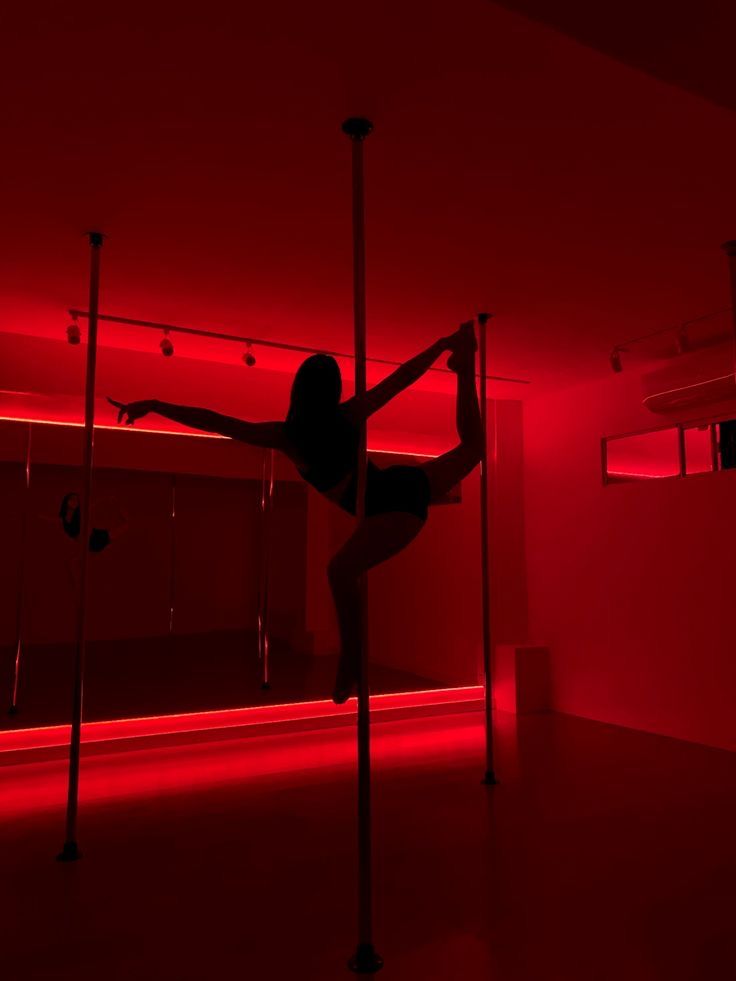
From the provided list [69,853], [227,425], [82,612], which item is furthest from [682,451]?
[69,853]

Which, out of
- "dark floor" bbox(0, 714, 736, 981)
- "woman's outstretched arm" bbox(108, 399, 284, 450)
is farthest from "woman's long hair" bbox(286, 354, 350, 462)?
"dark floor" bbox(0, 714, 736, 981)

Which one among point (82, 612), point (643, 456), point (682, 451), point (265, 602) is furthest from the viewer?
point (643, 456)

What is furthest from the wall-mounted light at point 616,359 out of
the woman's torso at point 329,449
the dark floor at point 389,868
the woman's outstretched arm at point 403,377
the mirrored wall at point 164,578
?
the woman's torso at point 329,449

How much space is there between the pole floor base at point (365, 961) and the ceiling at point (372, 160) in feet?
8.75

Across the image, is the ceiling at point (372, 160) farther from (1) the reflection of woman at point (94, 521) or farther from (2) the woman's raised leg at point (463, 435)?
(1) the reflection of woman at point (94, 521)

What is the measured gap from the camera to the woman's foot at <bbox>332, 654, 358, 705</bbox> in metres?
2.49

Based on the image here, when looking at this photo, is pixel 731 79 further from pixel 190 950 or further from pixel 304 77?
pixel 190 950

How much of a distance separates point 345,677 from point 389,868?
1167 millimetres

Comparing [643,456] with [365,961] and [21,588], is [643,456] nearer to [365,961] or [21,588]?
[365,961]

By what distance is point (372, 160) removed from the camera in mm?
2939

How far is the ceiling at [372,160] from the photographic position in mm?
2213

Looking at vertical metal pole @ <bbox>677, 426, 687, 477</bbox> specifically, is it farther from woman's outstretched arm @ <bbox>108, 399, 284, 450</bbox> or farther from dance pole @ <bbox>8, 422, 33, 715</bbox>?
dance pole @ <bbox>8, 422, 33, 715</bbox>

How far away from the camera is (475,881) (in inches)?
118

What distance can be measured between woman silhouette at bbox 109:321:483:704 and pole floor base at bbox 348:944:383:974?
2.49ft
